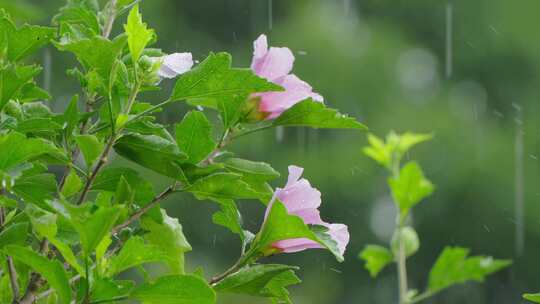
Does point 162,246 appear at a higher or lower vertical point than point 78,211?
lower

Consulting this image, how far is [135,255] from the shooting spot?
0.89 m

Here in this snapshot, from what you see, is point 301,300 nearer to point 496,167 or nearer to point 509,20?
point 496,167

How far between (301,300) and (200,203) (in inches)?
63.9

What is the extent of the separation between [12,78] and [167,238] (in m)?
0.21

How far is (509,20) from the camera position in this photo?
12.5 m

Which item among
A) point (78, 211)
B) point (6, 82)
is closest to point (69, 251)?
point (78, 211)

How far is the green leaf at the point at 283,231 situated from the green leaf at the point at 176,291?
3.9 inches

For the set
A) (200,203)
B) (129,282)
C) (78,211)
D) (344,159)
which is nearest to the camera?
(78,211)

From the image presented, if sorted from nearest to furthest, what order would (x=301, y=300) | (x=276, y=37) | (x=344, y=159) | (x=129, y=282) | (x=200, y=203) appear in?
(x=129, y=282), (x=301, y=300), (x=200, y=203), (x=344, y=159), (x=276, y=37)

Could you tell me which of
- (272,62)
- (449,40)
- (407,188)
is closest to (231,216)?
(272,62)

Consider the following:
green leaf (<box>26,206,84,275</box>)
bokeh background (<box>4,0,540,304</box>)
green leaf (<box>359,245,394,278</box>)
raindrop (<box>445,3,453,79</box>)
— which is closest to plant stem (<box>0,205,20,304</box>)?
green leaf (<box>26,206,84,275</box>)

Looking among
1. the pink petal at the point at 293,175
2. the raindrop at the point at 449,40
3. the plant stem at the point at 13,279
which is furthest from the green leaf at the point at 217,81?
the raindrop at the point at 449,40

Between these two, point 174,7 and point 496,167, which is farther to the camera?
point 174,7

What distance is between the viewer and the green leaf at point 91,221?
2.61 ft
